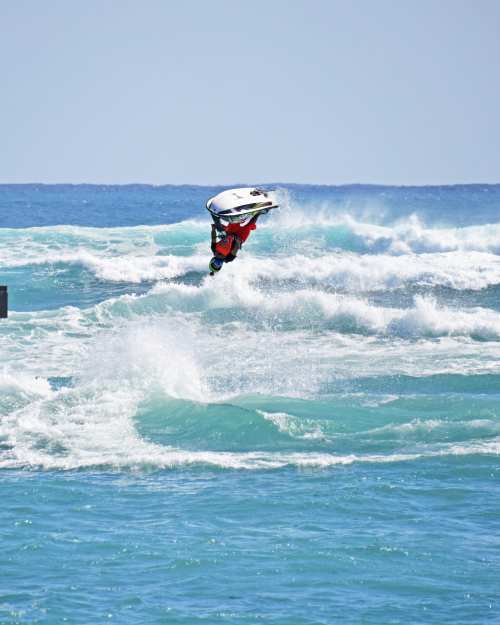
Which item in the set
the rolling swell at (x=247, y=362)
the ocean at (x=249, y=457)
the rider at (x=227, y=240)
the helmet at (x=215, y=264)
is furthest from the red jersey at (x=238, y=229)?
the rolling swell at (x=247, y=362)

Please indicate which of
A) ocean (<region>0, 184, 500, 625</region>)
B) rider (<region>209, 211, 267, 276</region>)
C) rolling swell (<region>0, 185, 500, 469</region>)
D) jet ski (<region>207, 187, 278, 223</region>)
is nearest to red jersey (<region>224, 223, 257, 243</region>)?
rider (<region>209, 211, 267, 276</region>)

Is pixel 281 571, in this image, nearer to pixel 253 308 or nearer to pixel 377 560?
pixel 377 560

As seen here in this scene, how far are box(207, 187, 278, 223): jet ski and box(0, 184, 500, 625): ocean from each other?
3991 mm

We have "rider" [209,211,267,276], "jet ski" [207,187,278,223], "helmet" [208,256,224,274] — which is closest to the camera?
"jet ski" [207,187,278,223]

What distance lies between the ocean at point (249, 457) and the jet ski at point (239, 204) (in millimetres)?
3991

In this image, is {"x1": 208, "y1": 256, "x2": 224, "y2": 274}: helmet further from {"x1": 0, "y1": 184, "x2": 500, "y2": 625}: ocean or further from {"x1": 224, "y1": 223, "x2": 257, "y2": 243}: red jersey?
{"x1": 0, "y1": 184, "x2": 500, "y2": 625}: ocean

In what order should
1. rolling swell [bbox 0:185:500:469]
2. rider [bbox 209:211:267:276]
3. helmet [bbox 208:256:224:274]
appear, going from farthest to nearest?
rolling swell [bbox 0:185:500:469]
rider [bbox 209:211:267:276]
helmet [bbox 208:256:224:274]

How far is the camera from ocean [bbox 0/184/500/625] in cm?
1248

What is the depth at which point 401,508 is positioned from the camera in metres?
15.1

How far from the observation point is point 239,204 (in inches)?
552

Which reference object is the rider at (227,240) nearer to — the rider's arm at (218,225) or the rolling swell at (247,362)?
the rider's arm at (218,225)

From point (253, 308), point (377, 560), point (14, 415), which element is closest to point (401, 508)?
point (377, 560)

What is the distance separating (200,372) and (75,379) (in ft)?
9.26

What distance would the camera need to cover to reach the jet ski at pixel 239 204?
45.9 ft
